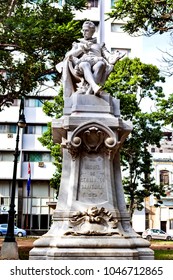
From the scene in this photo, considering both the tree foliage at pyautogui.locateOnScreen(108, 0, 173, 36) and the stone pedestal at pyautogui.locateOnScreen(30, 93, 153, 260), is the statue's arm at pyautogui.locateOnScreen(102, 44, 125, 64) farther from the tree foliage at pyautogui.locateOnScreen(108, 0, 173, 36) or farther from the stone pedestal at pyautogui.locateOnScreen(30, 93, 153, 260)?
the tree foliage at pyautogui.locateOnScreen(108, 0, 173, 36)

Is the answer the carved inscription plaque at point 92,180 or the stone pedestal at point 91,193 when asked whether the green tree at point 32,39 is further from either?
the carved inscription plaque at point 92,180

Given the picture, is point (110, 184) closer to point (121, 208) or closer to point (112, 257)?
point (121, 208)

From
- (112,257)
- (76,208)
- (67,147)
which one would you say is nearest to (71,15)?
(67,147)

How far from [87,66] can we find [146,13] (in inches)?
209

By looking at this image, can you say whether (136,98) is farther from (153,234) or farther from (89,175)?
(89,175)

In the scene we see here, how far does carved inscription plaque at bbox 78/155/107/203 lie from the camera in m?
8.93

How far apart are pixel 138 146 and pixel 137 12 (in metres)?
15.4

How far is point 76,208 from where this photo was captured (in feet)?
28.7

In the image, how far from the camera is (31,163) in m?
42.1

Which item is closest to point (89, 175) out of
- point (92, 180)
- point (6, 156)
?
point (92, 180)

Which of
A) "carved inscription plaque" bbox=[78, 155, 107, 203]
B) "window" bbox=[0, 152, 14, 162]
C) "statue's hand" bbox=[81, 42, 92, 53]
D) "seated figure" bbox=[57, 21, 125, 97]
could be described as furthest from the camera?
"window" bbox=[0, 152, 14, 162]

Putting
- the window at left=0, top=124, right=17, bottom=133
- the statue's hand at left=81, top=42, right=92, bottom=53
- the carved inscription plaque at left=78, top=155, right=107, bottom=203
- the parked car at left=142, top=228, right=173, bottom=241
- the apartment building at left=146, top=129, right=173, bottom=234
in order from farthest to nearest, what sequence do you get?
the apartment building at left=146, top=129, right=173, bottom=234 → the window at left=0, top=124, right=17, bottom=133 → the parked car at left=142, top=228, right=173, bottom=241 → the statue's hand at left=81, top=42, right=92, bottom=53 → the carved inscription plaque at left=78, top=155, right=107, bottom=203

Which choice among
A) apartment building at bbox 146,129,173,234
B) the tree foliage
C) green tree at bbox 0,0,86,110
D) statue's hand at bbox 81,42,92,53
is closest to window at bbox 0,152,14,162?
apartment building at bbox 146,129,173,234

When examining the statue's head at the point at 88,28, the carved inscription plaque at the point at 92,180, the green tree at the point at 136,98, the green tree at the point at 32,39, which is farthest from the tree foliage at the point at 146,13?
the green tree at the point at 136,98
